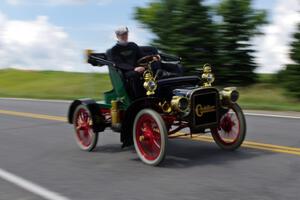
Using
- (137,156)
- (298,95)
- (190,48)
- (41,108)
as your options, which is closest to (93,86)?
(190,48)

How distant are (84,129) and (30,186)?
266cm

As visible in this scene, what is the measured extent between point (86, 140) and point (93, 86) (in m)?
18.2

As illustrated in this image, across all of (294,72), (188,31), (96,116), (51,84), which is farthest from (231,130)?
(51,84)

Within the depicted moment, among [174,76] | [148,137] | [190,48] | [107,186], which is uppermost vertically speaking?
[190,48]

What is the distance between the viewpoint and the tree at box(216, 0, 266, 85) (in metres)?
20.3

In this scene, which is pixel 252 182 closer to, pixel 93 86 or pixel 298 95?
pixel 298 95

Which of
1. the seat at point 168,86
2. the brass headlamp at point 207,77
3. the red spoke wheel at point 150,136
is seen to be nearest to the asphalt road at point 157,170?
the red spoke wheel at point 150,136

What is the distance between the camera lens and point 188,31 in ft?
67.7

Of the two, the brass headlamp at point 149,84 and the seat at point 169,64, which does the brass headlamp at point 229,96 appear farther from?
the brass headlamp at point 149,84

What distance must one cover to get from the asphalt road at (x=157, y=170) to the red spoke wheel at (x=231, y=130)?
0.18 meters

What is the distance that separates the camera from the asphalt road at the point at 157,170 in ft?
20.8

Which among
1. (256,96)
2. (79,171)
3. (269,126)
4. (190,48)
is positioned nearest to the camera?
(79,171)

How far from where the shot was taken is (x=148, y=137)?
789 cm

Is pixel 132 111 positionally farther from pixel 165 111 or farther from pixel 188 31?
pixel 188 31
